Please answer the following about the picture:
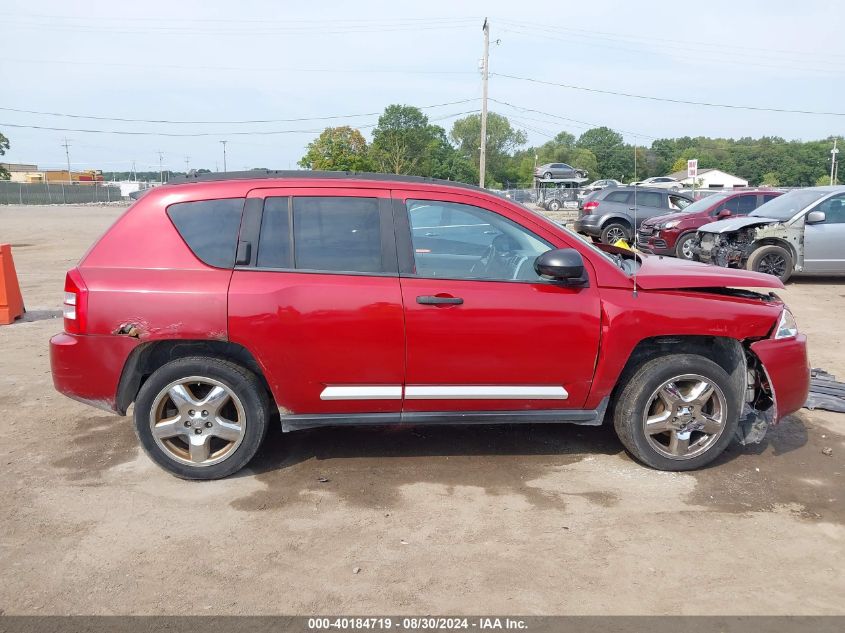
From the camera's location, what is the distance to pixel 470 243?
14.2ft

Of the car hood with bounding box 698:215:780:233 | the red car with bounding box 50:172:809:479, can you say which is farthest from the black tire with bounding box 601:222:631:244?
the red car with bounding box 50:172:809:479

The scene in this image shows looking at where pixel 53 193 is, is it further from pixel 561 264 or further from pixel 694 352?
pixel 694 352

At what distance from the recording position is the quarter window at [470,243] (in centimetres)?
420

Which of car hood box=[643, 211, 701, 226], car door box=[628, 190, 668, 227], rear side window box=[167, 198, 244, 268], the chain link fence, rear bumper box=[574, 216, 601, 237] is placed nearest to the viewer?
rear side window box=[167, 198, 244, 268]

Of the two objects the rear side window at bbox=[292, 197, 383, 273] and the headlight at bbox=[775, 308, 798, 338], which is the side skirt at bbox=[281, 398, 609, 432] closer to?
the rear side window at bbox=[292, 197, 383, 273]

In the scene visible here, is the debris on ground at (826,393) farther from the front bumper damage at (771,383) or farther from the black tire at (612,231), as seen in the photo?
the black tire at (612,231)

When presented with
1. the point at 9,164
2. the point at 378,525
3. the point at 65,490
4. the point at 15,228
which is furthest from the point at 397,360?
the point at 9,164

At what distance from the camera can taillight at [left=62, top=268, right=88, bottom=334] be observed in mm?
4039

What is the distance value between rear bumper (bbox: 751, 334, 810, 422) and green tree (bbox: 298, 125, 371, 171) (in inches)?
2935

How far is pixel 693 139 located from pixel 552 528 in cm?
11584

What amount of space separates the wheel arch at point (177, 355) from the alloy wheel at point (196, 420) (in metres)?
0.18

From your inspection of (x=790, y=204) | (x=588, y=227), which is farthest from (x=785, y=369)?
(x=588, y=227)

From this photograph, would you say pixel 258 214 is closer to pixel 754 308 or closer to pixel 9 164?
pixel 754 308

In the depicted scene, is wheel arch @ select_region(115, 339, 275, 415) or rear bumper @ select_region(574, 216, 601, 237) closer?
wheel arch @ select_region(115, 339, 275, 415)
